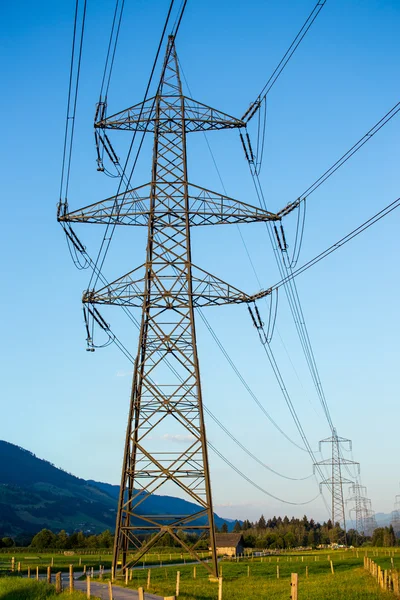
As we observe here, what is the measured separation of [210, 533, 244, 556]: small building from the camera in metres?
127

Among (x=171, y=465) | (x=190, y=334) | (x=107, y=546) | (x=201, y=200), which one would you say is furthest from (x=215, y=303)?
(x=107, y=546)

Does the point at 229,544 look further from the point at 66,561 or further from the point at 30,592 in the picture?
the point at 30,592

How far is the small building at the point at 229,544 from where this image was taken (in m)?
127

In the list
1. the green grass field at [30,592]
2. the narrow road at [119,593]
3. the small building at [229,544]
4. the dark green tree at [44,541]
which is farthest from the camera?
the dark green tree at [44,541]

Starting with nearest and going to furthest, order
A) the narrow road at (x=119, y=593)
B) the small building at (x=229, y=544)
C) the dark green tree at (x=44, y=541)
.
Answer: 1. the narrow road at (x=119, y=593)
2. the small building at (x=229, y=544)
3. the dark green tree at (x=44, y=541)

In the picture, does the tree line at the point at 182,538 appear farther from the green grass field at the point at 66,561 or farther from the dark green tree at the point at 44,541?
the green grass field at the point at 66,561

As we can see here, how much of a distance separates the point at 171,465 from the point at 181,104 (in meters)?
21.3

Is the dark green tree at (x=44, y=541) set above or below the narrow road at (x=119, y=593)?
above

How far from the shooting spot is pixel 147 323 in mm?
35156

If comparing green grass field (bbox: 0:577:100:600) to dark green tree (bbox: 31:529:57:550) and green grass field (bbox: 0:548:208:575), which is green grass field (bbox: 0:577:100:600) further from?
dark green tree (bbox: 31:529:57:550)

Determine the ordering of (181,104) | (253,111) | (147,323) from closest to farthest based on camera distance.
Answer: (147,323) → (253,111) → (181,104)

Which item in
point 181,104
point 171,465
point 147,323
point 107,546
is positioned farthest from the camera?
point 107,546

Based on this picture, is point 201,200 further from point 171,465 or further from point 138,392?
point 171,465

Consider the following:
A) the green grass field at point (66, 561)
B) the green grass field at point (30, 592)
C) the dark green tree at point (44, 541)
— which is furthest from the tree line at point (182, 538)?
the green grass field at point (30, 592)
